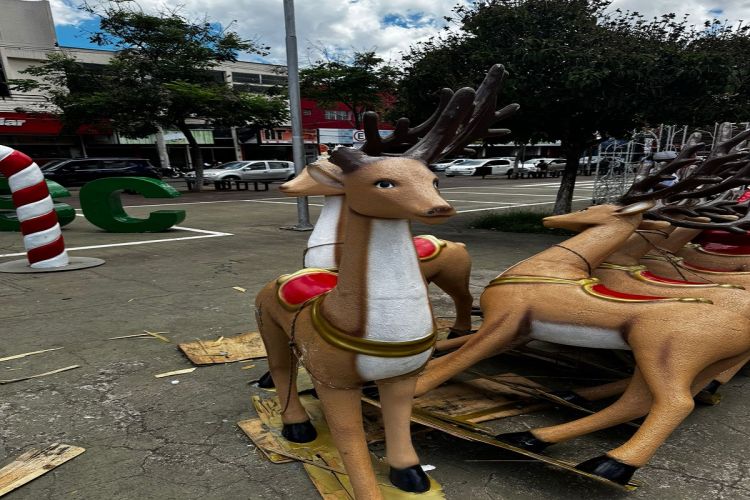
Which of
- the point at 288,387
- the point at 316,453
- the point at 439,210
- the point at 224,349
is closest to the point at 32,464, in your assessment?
the point at 288,387

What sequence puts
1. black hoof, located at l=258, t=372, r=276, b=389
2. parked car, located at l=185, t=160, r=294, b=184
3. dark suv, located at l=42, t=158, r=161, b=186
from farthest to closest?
parked car, located at l=185, t=160, r=294, b=184, dark suv, located at l=42, t=158, r=161, b=186, black hoof, located at l=258, t=372, r=276, b=389

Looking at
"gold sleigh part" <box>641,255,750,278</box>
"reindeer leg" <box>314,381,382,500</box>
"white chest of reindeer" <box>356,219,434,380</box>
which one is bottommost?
"reindeer leg" <box>314,381,382,500</box>

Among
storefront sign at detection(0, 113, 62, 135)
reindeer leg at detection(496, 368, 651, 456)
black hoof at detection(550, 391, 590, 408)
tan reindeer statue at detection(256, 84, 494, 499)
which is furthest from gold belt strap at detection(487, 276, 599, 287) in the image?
storefront sign at detection(0, 113, 62, 135)

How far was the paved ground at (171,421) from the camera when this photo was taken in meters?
2.35

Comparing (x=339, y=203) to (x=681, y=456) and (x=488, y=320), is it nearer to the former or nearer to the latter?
(x=488, y=320)

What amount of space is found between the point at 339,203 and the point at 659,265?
2539mm

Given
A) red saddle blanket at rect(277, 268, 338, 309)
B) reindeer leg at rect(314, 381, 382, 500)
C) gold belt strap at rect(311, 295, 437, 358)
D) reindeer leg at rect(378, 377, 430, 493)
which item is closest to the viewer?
gold belt strap at rect(311, 295, 437, 358)

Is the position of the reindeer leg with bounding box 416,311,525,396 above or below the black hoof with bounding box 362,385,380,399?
above

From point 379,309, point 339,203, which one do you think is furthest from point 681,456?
point 339,203

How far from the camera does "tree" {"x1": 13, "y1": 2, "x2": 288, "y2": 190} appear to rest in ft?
60.8

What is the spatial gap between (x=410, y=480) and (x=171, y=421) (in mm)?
1598

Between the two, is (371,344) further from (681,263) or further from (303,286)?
(681,263)

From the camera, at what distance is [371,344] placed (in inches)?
77.4

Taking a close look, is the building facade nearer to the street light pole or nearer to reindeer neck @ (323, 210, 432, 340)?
the street light pole
